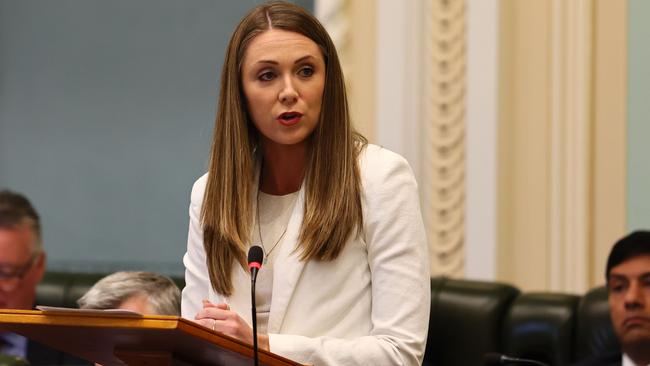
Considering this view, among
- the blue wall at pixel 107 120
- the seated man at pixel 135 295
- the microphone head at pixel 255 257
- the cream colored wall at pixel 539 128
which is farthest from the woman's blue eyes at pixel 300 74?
the blue wall at pixel 107 120

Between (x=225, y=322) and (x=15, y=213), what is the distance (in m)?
2.59

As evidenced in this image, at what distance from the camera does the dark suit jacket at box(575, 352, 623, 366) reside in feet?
12.3

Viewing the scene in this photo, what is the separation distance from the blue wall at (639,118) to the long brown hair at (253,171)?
210cm

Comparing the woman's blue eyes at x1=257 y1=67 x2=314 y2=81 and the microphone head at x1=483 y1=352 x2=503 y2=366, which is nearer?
the woman's blue eyes at x1=257 y1=67 x2=314 y2=81

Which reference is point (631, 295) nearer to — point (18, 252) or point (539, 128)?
point (539, 128)

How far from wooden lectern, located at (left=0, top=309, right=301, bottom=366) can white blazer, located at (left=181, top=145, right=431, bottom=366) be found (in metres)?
0.32

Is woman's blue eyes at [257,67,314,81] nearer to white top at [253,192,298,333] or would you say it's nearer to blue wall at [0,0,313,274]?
white top at [253,192,298,333]

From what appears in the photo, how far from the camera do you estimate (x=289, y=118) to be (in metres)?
2.59

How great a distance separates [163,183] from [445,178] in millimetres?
1581

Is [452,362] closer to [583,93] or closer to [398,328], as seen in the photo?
[583,93]

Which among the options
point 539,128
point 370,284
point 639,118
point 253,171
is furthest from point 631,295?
point 253,171

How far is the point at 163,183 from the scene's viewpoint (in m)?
5.85

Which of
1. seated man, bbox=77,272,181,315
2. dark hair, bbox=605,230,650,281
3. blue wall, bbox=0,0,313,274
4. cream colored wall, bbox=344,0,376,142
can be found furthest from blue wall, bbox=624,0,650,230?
blue wall, bbox=0,0,313,274

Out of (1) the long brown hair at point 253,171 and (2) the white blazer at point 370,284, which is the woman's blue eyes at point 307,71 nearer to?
(1) the long brown hair at point 253,171
